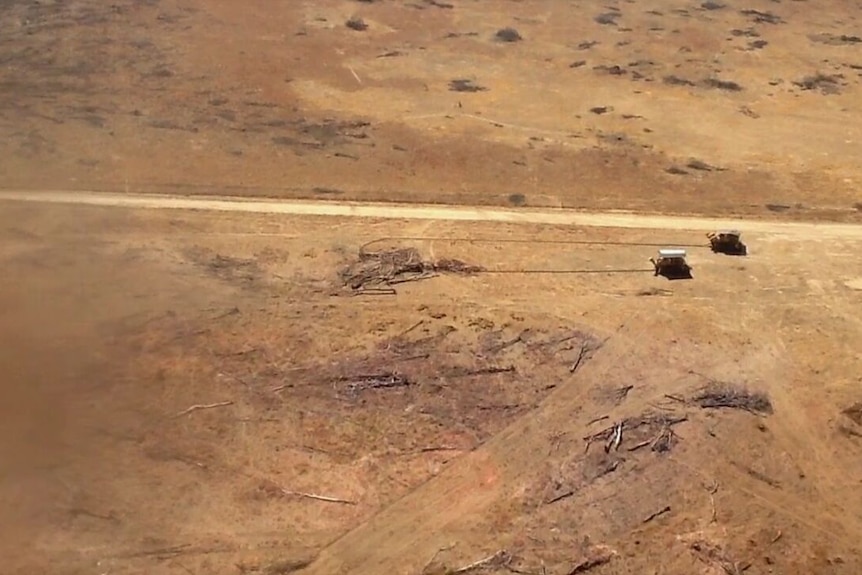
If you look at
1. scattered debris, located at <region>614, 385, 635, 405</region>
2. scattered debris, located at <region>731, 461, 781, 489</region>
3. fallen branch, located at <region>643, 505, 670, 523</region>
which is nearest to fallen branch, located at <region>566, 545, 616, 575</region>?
fallen branch, located at <region>643, 505, 670, 523</region>

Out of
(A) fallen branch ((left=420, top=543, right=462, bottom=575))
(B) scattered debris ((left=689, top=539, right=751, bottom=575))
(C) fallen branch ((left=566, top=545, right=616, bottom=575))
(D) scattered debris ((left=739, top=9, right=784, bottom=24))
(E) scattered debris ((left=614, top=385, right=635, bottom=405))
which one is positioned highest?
(D) scattered debris ((left=739, top=9, right=784, bottom=24))

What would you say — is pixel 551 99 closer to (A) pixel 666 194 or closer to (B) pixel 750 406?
(A) pixel 666 194

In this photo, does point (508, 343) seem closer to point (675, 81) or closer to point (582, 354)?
point (582, 354)

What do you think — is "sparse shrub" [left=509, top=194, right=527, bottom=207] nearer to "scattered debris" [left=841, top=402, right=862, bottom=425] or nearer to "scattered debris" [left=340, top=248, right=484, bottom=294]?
"scattered debris" [left=340, top=248, right=484, bottom=294]

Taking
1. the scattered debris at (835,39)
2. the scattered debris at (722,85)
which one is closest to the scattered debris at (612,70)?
the scattered debris at (722,85)

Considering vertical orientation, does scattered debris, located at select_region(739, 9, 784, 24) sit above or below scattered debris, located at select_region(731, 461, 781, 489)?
above

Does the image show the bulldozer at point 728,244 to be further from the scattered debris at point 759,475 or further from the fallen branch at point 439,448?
the fallen branch at point 439,448

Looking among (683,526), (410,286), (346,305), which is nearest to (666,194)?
(410,286)
